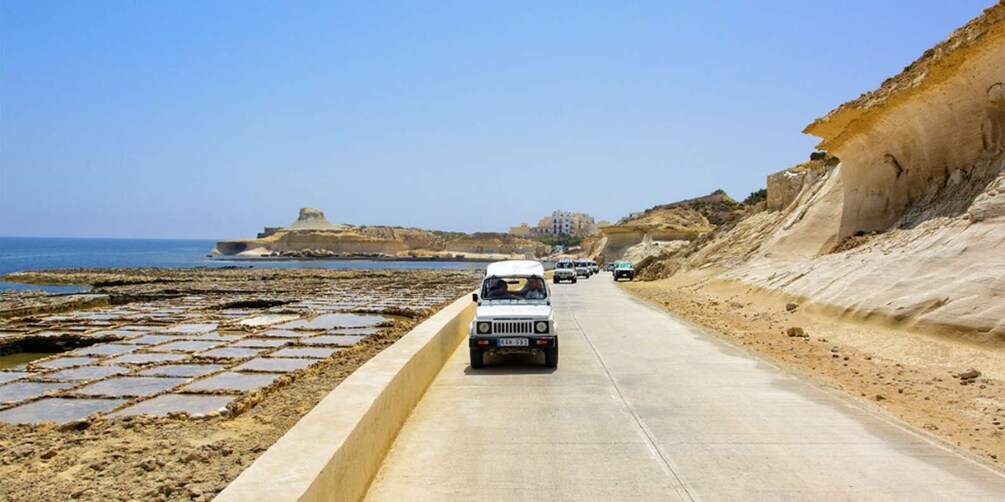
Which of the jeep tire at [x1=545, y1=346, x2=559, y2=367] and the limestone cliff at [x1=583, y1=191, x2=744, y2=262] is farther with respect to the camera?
the limestone cliff at [x1=583, y1=191, x2=744, y2=262]

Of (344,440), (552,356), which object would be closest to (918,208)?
(552,356)

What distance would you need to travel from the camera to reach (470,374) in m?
11.8

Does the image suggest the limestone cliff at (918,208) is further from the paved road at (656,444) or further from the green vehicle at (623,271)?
the green vehicle at (623,271)

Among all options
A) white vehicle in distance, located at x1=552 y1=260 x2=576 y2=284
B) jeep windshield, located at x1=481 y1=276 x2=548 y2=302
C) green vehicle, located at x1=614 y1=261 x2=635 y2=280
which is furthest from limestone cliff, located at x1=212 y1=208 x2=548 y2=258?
jeep windshield, located at x1=481 y1=276 x2=548 y2=302

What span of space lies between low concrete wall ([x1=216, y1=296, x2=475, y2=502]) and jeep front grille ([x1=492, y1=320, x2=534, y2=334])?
2060 mm

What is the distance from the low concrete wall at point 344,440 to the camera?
175 inches

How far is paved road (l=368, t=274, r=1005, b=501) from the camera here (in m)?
5.93

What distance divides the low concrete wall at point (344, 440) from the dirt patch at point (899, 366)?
5.77 m

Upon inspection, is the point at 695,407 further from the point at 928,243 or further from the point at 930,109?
the point at 930,109

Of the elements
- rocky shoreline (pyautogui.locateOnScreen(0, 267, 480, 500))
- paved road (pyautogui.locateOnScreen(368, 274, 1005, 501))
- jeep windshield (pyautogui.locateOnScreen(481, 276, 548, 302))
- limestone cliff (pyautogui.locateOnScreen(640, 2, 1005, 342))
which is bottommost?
rocky shoreline (pyautogui.locateOnScreen(0, 267, 480, 500))

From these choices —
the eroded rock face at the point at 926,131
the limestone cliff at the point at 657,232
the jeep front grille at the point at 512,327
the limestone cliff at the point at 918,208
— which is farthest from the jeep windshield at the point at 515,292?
the limestone cliff at the point at 657,232

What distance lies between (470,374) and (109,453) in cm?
563

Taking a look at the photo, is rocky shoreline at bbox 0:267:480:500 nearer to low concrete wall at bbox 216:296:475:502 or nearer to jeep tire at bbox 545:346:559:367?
low concrete wall at bbox 216:296:475:502

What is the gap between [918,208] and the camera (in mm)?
21812
